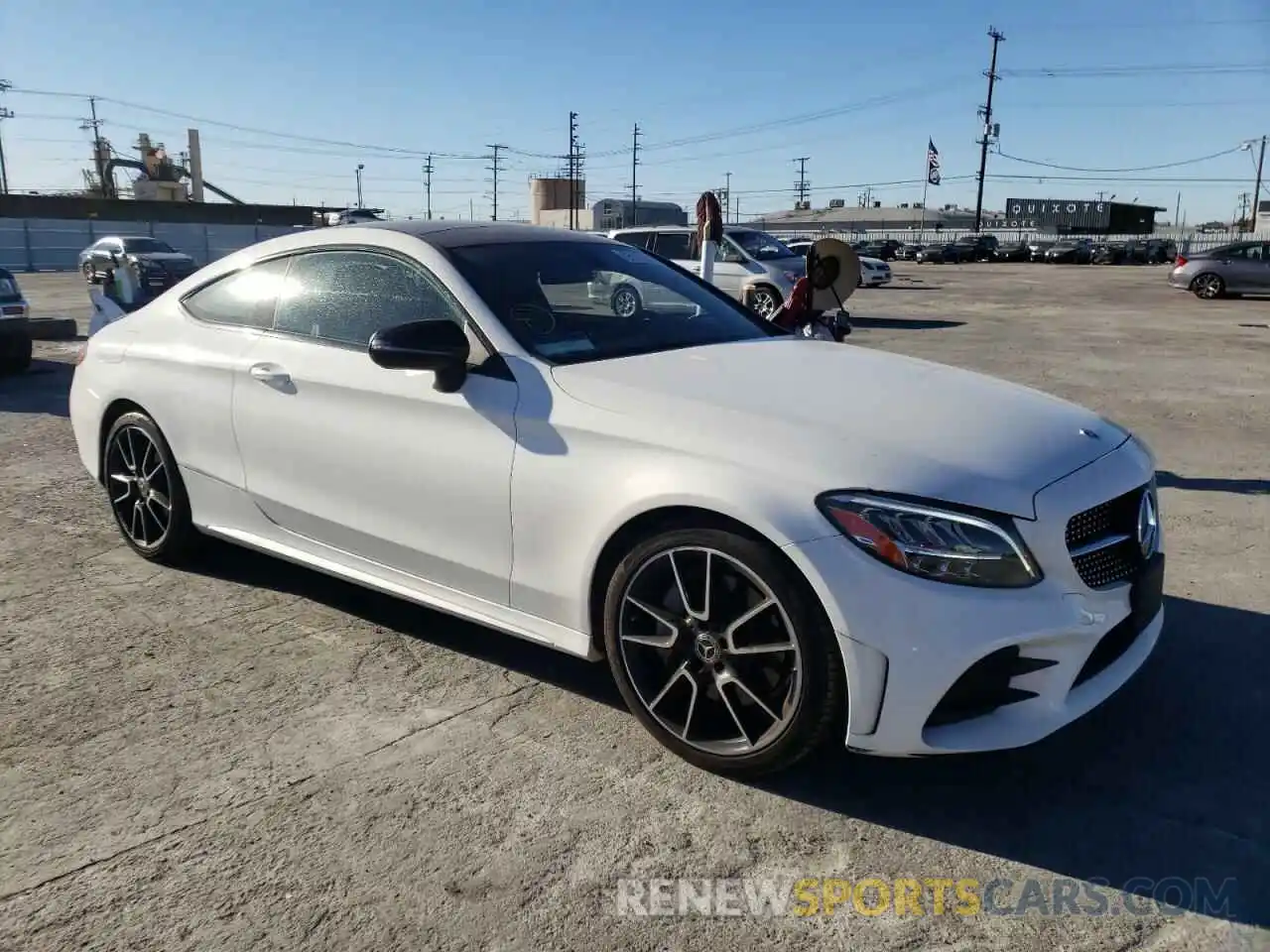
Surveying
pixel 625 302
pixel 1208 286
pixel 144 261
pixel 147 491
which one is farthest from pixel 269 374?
pixel 1208 286

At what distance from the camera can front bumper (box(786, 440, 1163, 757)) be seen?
251 cm

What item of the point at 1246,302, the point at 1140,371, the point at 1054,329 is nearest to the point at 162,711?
the point at 1140,371

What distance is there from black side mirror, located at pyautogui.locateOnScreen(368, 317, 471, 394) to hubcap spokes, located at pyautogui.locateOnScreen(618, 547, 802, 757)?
951 millimetres

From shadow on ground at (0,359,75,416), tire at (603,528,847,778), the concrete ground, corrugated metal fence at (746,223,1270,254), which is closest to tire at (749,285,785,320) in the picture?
shadow on ground at (0,359,75,416)

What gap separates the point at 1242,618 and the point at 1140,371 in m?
8.07

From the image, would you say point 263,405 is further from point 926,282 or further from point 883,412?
point 926,282

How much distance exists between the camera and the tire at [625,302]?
3861mm

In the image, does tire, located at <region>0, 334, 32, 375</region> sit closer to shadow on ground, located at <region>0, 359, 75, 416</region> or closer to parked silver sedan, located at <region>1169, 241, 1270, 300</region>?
shadow on ground, located at <region>0, 359, 75, 416</region>

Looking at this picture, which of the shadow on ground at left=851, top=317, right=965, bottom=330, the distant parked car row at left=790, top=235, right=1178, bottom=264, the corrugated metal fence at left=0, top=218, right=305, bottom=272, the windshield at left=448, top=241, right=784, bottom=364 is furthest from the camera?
the distant parked car row at left=790, top=235, right=1178, bottom=264

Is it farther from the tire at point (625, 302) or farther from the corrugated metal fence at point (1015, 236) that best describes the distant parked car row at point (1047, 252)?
the tire at point (625, 302)

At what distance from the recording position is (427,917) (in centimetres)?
233

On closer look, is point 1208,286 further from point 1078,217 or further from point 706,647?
point 1078,217

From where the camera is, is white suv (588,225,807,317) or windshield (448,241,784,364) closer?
windshield (448,241,784,364)

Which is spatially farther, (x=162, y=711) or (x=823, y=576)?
(x=162, y=711)
